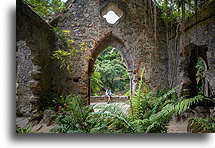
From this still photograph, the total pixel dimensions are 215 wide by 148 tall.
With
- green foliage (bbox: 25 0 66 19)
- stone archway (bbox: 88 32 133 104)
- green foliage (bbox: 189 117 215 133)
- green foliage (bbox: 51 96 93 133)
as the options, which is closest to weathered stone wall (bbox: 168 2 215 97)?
green foliage (bbox: 189 117 215 133)

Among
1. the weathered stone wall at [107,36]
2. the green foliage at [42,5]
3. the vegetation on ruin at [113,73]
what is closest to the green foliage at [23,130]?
the weathered stone wall at [107,36]

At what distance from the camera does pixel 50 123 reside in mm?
1976

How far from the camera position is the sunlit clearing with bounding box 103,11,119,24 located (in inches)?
139

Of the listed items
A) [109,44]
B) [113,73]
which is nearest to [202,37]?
[109,44]

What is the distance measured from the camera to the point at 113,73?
10.3 m

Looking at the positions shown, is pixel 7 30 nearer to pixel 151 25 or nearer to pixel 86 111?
pixel 86 111

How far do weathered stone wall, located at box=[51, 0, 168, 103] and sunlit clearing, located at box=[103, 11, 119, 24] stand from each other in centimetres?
10

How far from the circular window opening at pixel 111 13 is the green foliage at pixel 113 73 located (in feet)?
20.9

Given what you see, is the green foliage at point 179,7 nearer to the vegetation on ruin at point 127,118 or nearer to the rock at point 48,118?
the vegetation on ruin at point 127,118

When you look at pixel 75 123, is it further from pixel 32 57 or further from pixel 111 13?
pixel 111 13

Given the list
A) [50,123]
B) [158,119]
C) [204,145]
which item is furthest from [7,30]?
[204,145]

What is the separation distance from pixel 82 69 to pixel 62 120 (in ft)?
5.68

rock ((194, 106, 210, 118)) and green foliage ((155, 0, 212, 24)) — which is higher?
green foliage ((155, 0, 212, 24))

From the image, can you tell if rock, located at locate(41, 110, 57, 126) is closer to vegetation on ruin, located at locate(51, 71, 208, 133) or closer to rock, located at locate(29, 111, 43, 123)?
rock, located at locate(29, 111, 43, 123)
